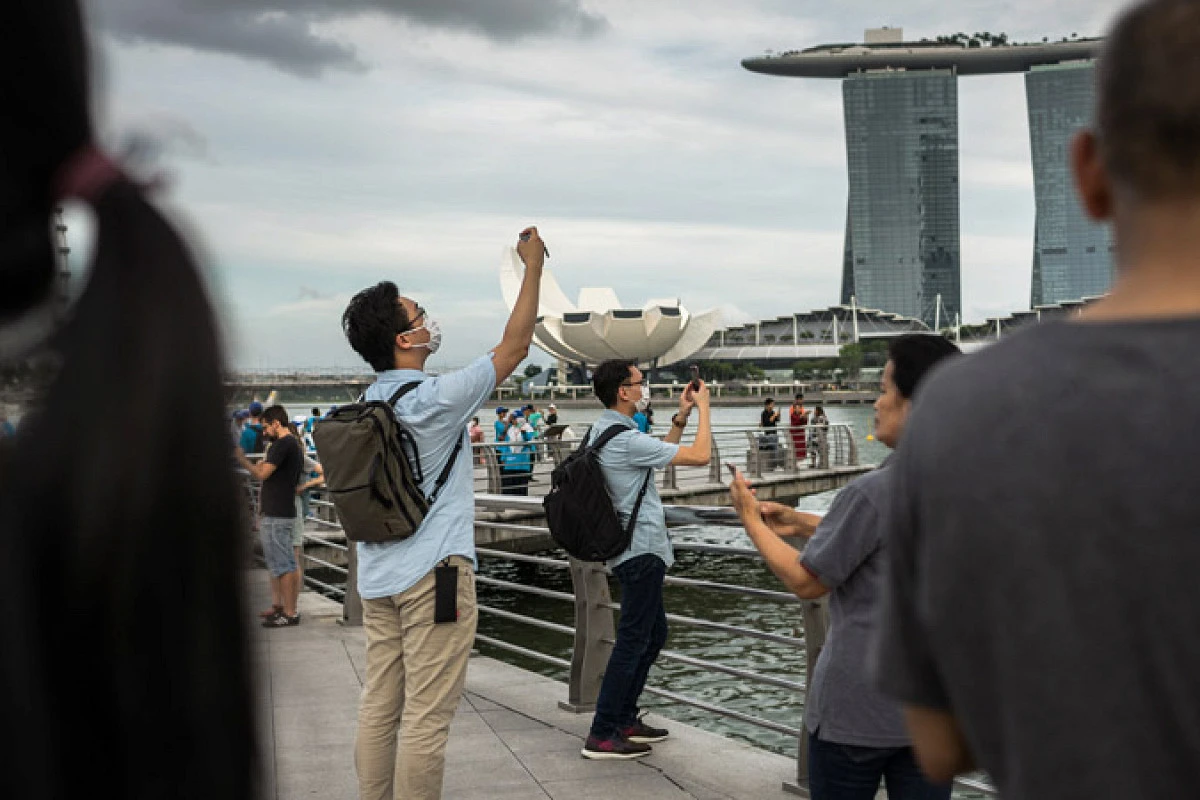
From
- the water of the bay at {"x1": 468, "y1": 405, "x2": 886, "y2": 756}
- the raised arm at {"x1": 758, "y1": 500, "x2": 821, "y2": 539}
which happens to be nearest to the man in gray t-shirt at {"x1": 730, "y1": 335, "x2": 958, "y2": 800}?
the raised arm at {"x1": 758, "y1": 500, "x2": 821, "y2": 539}

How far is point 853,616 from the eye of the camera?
2639 millimetres

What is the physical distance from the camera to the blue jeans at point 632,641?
195 inches

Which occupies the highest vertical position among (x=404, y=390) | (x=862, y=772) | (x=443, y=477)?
(x=404, y=390)

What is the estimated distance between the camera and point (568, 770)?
16.5 feet

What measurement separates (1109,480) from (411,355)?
2.94m

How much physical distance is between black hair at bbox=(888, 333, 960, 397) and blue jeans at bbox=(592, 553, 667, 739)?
92.7 inches

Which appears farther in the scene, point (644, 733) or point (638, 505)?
point (644, 733)

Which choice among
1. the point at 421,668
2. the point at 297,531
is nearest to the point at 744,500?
the point at 421,668

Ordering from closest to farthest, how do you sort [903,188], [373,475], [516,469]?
[373,475] < [516,469] < [903,188]

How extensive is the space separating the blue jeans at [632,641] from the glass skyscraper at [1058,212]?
165139 millimetres

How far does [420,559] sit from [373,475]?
11.0 inches

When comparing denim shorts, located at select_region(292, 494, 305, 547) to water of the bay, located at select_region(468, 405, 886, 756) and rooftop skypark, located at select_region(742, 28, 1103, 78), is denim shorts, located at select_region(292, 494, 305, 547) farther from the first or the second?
rooftop skypark, located at select_region(742, 28, 1103, 78)

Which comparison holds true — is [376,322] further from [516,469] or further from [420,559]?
[516,469]

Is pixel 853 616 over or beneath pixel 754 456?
over
